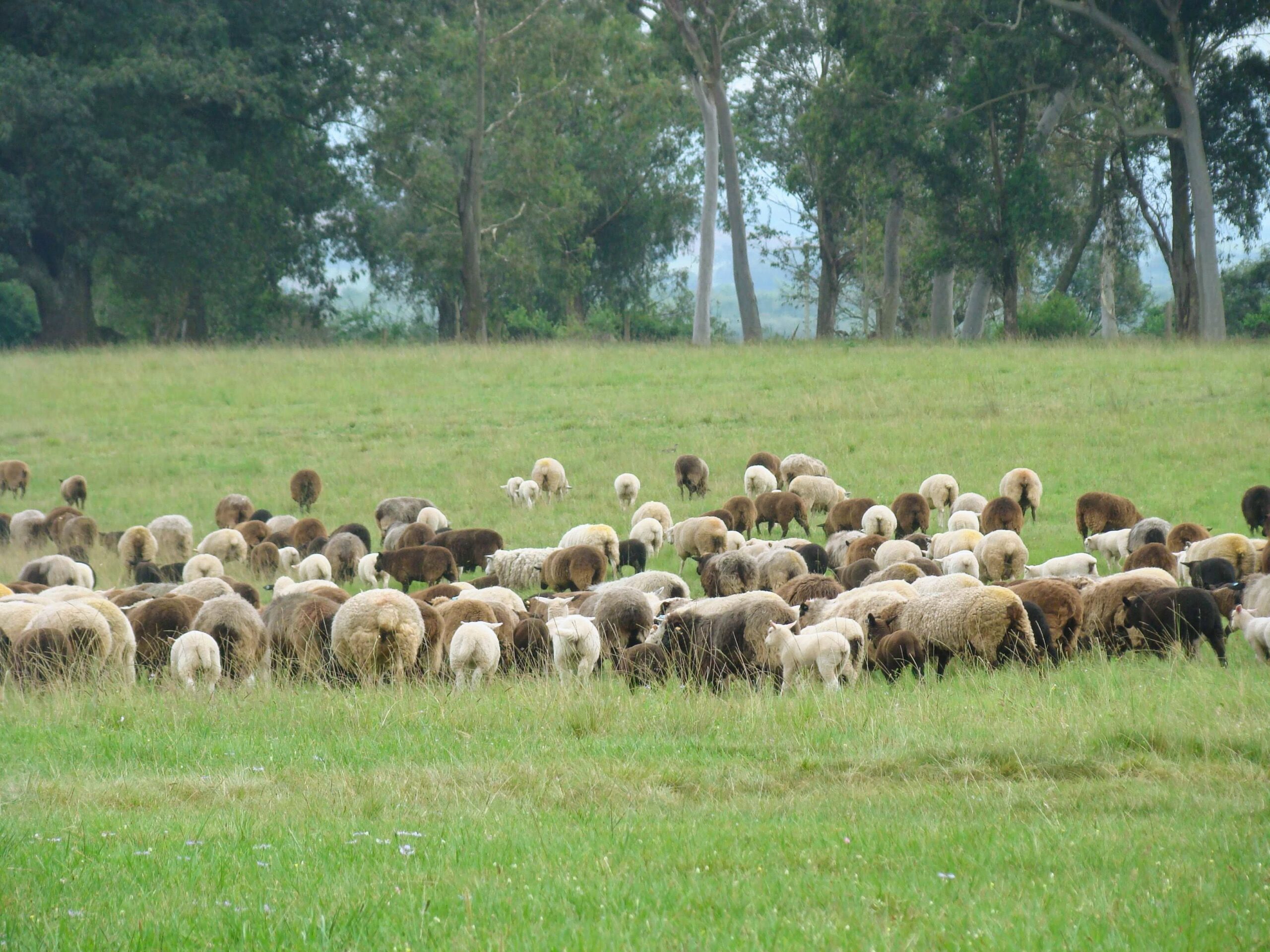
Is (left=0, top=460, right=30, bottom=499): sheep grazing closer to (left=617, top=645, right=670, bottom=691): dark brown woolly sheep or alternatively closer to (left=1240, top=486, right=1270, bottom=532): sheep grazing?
(left=617, top=645, right=670, bottom=691): dark brown woolly sheep

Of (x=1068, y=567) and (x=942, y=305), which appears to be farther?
(x=942, y=305)

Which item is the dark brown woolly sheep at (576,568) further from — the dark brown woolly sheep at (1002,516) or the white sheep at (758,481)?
the white sheep at (758,481)

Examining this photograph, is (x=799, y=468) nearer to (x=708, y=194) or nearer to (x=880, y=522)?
(x=880, y=522)

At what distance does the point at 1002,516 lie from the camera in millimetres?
17156

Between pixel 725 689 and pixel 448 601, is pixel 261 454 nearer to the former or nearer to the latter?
pixel 448 601

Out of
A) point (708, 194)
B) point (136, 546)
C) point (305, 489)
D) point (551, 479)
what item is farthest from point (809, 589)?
point (708, 194)

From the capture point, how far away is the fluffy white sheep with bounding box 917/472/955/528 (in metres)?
19.2

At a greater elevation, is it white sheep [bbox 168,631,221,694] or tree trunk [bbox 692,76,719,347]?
tree trunk [bbox 692,76,719,347]

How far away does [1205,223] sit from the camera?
1538 inches

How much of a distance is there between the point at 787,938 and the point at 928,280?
5647cm

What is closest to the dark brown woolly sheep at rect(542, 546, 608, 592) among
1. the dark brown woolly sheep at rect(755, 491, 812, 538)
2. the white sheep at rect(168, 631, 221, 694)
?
the dark brown woolly sheep at rect(755, 491, 812, 538)

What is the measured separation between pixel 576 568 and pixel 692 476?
599 centimetres

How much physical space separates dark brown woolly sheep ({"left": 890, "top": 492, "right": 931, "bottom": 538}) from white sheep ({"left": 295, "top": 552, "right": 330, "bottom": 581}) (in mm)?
7710

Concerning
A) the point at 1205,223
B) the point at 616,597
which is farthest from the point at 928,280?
the point at 616,597
